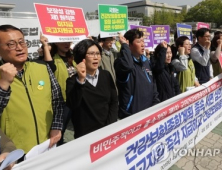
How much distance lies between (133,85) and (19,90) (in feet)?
4.31

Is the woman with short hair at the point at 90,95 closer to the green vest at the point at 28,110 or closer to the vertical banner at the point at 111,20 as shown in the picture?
the green vest at the point at 28,110

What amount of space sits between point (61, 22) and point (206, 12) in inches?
3159

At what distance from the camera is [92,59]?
7.22 feet

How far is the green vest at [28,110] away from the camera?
174cm

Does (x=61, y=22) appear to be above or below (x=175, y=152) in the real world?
above

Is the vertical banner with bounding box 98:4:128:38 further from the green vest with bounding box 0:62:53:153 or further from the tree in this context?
the tree

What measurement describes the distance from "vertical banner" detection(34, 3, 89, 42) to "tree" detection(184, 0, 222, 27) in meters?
74.8

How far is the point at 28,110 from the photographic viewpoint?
178 centimetres

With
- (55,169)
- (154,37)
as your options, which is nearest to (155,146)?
(55,169)

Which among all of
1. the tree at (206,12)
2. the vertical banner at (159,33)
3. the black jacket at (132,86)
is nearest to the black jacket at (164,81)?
the black jacket at (132,86)

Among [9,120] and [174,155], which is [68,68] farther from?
[174,155]

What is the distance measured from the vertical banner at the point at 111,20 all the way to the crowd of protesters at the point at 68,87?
24.0 inches

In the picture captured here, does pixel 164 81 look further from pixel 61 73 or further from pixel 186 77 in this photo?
pixel 61 73

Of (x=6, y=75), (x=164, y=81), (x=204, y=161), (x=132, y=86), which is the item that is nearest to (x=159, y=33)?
(x=164, y=81)
